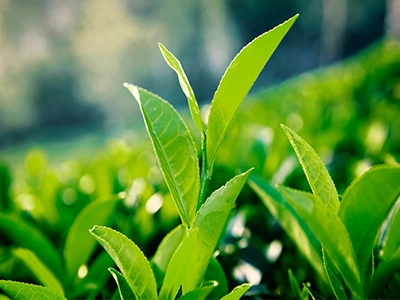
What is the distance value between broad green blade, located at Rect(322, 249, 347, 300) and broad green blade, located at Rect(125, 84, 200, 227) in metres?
0.21

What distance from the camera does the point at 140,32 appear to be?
1691 centimetres

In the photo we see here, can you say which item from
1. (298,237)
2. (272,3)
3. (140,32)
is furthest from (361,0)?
(298,237)

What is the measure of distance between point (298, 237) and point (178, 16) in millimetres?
17662

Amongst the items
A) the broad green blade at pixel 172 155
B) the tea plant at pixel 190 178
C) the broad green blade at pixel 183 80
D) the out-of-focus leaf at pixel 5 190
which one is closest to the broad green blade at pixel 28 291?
the tea plant at pixel 190 178

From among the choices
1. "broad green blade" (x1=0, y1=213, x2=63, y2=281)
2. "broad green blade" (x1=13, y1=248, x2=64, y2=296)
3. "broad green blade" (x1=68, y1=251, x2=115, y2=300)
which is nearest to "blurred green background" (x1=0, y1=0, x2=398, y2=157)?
"broad green blade" (x1=0, y1=213, x2=63, y2=281)

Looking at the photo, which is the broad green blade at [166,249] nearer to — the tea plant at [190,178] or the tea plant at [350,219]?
the tea plant at [190,178]

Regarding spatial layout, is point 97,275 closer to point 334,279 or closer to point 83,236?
point 83,236

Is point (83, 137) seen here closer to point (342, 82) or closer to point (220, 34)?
point (220, 34)

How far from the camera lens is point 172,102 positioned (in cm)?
1562

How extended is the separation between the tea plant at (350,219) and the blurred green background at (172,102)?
0.23 meters

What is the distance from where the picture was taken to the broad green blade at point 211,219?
688 millimetres

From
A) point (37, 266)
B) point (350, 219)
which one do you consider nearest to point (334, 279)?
point (350, 219)

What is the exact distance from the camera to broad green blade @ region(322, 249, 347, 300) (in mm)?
731

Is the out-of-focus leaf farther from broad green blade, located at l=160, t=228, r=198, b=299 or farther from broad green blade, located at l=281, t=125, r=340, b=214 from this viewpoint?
broad green blade, located at l=281, t=125, r=340, b=214
